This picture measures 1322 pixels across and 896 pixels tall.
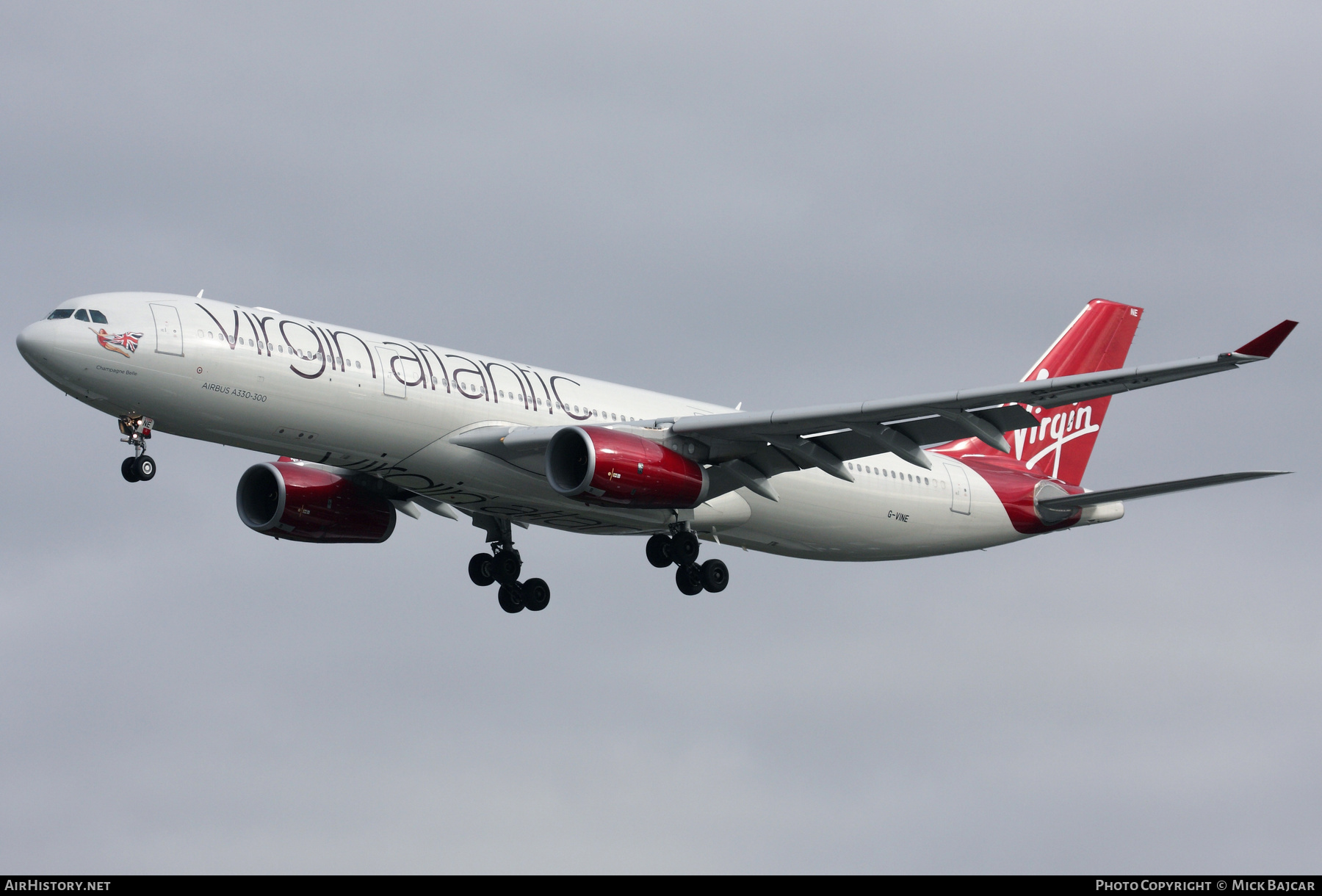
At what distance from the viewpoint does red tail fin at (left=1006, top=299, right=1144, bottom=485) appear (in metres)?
46.3

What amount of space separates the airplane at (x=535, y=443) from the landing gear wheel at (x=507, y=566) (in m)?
0.05

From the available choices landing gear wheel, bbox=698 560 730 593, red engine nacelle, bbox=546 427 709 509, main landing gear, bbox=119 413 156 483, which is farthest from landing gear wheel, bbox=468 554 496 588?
main landing gear, bbox=119 413 156 483

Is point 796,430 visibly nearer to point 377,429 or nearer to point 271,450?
point 377,429

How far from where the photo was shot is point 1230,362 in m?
29.0

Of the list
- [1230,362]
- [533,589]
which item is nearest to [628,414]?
[533,589]

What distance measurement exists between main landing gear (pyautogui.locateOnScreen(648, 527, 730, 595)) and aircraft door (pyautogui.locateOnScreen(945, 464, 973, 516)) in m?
7.33

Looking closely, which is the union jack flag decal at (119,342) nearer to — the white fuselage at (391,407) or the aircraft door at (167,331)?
the white fuselage at (391,407)

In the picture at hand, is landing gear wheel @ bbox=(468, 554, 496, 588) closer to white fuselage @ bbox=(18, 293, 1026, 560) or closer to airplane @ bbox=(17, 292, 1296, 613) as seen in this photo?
airplane @ bbox=(17, 292, 1296, 613)

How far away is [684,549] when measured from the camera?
126 ft

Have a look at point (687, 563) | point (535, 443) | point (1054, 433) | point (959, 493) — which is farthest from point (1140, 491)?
point (535, 443)

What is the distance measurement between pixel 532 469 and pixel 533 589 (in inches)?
283

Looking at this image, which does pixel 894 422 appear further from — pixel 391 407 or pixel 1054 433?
pixel 1054 433

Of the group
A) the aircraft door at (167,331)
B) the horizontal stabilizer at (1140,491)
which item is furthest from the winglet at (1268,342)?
the aircraft door at (167,331)

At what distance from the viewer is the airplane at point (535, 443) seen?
3231 cm
